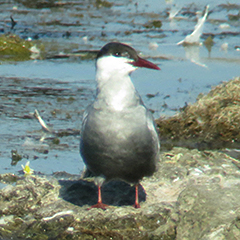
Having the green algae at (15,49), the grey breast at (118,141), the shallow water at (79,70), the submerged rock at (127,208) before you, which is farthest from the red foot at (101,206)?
the green algae at (15,49)

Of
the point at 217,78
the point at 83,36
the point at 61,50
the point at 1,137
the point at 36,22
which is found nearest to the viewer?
the point at 1,137

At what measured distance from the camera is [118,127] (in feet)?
13.8

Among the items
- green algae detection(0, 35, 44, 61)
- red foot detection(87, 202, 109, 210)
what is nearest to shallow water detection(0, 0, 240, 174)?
green algae detection(0, 35, 44, 61)

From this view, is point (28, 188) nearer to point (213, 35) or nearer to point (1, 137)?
point (1, 137)

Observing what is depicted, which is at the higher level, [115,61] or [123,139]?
[115,61]

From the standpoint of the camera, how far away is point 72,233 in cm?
430

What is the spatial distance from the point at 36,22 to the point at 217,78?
25.1ft

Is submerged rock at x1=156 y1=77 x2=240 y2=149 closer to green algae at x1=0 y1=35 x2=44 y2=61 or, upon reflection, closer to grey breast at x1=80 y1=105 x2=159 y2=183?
grey breast at x1=80 y1=105 x2=159 y2=183

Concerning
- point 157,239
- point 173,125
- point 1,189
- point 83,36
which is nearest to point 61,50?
point 83,36

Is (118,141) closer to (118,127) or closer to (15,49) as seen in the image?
(118,127)

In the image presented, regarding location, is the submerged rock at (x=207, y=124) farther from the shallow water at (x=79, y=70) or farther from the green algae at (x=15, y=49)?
the green algae at (x=15, y=49)

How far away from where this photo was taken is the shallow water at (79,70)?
6219 mm

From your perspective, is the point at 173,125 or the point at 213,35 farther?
the point at 213,35

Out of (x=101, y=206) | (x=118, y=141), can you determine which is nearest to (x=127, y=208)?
(x=101, y=206)
